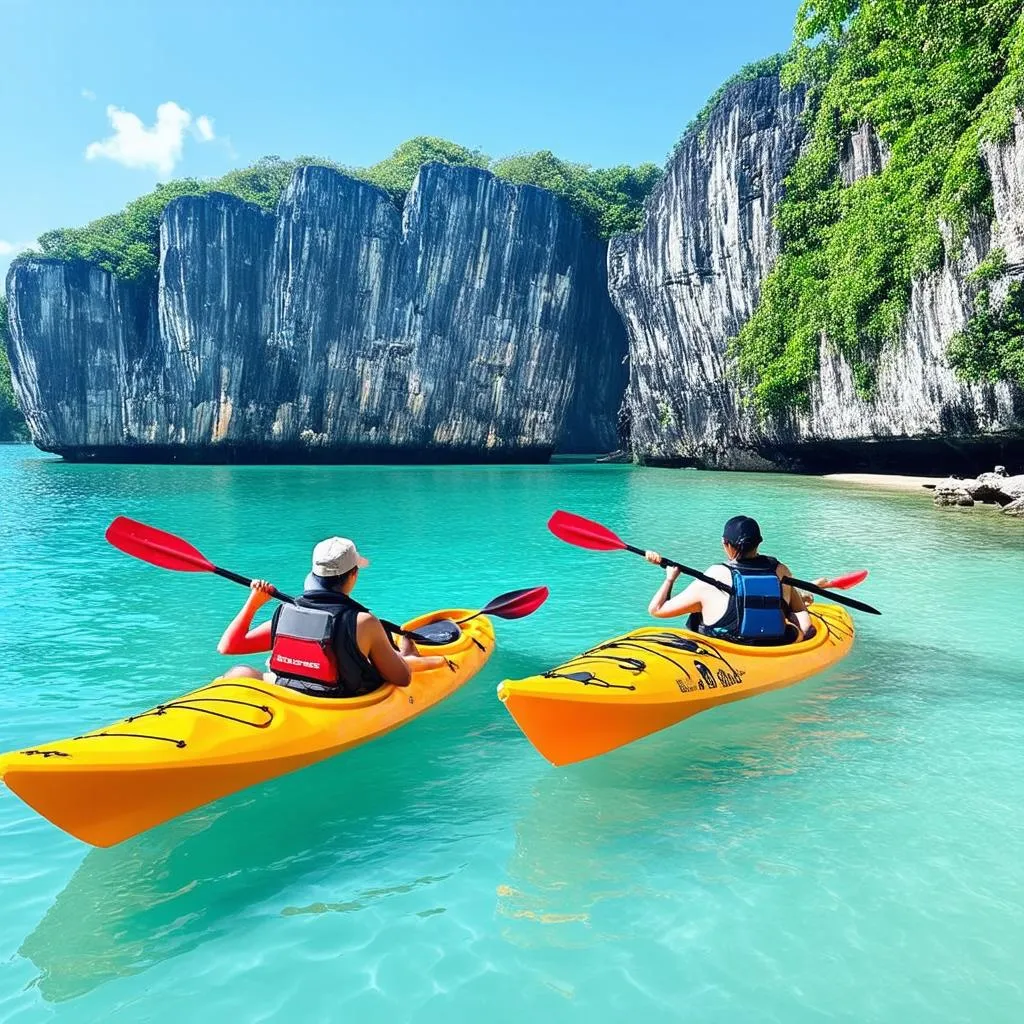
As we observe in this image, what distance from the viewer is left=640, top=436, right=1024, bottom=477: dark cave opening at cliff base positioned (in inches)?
760

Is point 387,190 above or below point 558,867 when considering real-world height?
above

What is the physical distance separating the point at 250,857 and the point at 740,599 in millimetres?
3242

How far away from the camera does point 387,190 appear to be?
4309cm

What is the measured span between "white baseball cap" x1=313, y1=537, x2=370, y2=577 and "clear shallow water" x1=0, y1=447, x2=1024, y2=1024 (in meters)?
1.10

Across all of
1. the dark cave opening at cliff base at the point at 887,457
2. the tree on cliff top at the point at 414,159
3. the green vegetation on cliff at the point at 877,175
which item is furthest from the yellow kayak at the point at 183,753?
the tree on cliff top at the point at 414,159

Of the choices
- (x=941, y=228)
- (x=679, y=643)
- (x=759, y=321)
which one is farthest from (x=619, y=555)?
(x=759, y=321)

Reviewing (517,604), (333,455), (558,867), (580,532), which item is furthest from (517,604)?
(333,455)

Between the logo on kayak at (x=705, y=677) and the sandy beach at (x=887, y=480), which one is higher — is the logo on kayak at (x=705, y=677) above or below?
below

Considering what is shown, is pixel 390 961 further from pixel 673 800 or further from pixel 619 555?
pixel 619 555

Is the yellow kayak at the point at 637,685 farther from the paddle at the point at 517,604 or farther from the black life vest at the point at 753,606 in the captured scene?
the paddle at the point at 517,604

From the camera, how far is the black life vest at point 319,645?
12.5ft

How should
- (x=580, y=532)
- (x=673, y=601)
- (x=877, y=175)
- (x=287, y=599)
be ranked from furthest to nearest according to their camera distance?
(x=877, y=175) → (x=580, y=532) → (x=673, y=601) → (x=287, y=599)

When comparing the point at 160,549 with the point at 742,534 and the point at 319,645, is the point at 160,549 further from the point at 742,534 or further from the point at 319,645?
the point at 742,534

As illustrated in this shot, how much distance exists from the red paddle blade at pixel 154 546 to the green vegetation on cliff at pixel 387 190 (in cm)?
4092
